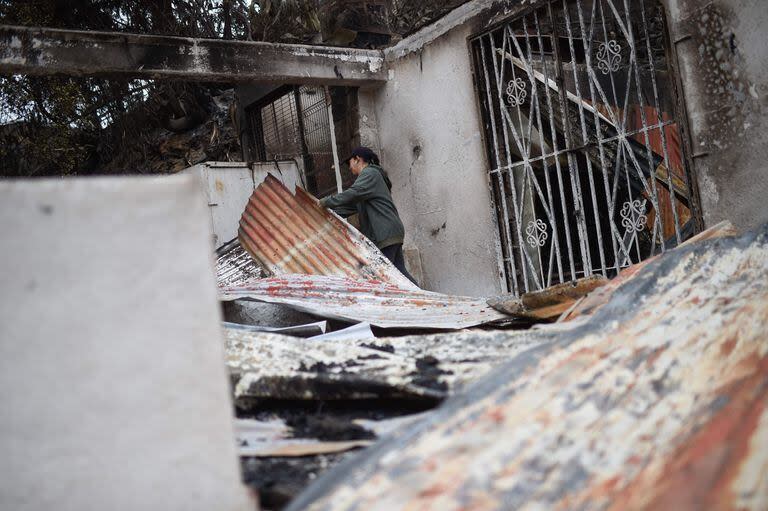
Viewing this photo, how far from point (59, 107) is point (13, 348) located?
9.37 metres

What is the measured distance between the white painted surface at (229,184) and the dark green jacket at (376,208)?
65.3 inches

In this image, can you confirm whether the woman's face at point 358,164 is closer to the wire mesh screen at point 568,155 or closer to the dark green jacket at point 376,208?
the dark green jacket at point 376,208

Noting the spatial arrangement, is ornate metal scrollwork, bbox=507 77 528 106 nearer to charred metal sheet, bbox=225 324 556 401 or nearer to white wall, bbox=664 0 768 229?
white wall, bbox=664 0 768 229

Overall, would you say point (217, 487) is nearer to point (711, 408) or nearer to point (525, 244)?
point (711, 408)

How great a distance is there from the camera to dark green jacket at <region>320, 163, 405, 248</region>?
6.30 metres

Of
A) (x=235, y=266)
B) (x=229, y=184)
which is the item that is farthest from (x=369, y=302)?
(x=229, y=184)

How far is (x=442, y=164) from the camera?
6875mm

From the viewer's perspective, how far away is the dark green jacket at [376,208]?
248 inches

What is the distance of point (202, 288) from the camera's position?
1.15 meters

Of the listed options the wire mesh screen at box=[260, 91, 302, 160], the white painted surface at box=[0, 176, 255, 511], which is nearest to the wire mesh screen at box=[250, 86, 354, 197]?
the wire mesh screen at box=[260, 91, 302, 160]

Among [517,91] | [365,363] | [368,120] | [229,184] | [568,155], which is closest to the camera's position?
[365,363]

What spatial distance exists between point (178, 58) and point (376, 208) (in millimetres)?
2187

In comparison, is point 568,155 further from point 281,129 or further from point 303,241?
point 281,129

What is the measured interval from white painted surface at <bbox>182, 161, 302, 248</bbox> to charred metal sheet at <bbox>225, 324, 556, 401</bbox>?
5525 mm
